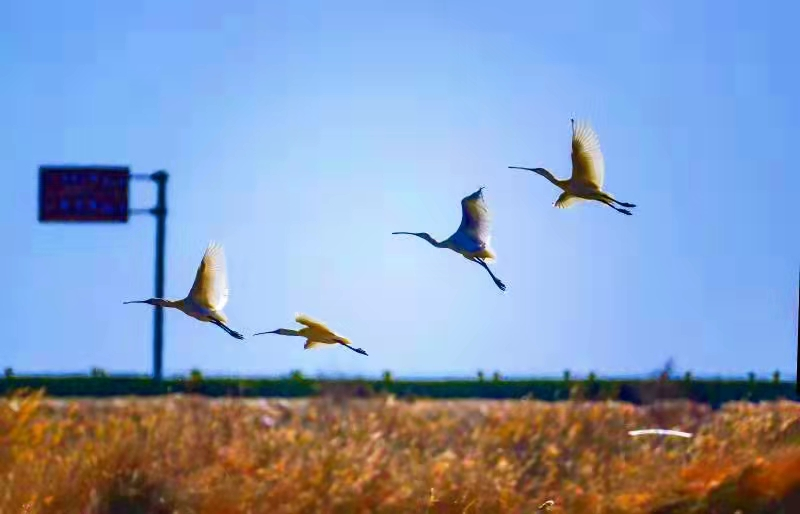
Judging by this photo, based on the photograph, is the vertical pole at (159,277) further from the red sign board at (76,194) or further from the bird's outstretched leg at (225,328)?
the bird's outstretched leg at (225,328)

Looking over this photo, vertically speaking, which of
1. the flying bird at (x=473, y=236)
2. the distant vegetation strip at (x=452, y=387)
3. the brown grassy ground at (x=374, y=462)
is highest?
the flying bird at (x=473, y=236)

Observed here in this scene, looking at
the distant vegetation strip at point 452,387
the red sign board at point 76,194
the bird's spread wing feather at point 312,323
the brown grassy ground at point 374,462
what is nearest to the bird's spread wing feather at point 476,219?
the bird's spread wing feather at point 312,323

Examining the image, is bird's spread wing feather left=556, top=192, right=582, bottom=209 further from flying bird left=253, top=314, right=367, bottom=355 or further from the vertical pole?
the vertical pole

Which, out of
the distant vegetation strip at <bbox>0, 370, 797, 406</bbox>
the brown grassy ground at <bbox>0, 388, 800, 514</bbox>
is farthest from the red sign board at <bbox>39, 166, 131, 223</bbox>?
the brown grassy ground at <bbox>0, 388, 800, 514</bbox>

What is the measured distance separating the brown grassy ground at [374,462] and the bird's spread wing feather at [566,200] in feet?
31.4

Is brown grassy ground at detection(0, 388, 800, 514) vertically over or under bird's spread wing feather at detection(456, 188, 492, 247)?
under

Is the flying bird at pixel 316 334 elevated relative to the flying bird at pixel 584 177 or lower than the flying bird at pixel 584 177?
lower

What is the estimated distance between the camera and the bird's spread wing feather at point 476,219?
2.24 metres

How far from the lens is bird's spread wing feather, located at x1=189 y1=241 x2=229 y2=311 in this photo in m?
2.17

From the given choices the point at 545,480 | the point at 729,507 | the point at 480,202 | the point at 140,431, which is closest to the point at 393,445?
the point at 545,480

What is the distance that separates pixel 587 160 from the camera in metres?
2.28

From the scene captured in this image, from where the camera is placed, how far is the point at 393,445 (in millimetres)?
14203

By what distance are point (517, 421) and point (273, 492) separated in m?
4.43

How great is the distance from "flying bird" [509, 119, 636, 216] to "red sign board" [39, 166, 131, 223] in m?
35.7
